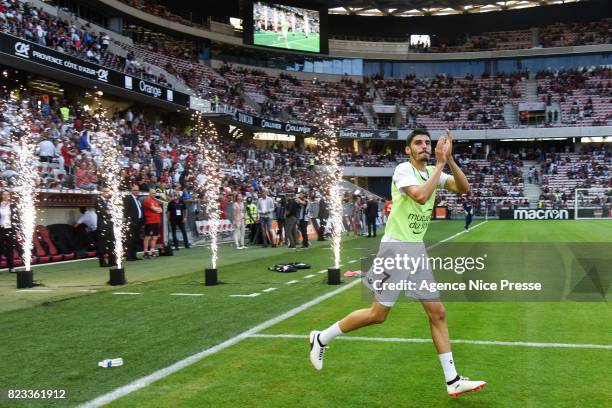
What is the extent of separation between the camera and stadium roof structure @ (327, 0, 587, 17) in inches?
2454

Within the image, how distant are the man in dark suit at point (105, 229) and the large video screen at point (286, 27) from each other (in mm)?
39888

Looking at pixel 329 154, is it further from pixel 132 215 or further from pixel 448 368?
pixel 448 368

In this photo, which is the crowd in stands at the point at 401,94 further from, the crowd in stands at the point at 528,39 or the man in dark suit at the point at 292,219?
the man in dark suit at the point at 292,219

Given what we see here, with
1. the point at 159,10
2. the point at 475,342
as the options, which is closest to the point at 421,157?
the point at 475,342

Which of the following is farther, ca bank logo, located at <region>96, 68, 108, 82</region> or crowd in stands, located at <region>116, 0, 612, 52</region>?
crowd in stands, located at <region>116, 0, 612, 52</region>

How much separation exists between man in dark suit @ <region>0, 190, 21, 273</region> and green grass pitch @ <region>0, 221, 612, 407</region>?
155 inches

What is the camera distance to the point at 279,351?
20.7ft

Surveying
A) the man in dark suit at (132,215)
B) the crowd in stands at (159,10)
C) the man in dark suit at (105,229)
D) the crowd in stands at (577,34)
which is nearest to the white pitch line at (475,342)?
the man in dark suit at (105,229)

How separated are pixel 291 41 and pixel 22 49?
34583 mm

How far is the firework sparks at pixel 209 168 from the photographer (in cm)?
2469

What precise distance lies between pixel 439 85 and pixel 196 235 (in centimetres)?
4833

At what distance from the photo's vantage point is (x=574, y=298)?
9797mm

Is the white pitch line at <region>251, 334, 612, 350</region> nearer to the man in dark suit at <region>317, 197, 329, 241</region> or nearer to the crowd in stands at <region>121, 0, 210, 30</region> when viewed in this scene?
the man in dark suit at <region>317, 197, 329, 241</region>

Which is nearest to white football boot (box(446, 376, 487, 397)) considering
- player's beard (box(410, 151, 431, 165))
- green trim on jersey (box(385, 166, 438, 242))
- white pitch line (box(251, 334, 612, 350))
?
green trim on jersey (box(385, 166, 438, 242))
